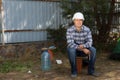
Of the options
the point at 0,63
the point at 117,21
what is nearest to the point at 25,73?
the point at 0,63

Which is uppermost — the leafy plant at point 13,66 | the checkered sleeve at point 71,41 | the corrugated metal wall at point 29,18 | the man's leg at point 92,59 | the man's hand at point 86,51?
the corrugated metal wall at point 29,18

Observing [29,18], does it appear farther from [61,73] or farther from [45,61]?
[61,73]

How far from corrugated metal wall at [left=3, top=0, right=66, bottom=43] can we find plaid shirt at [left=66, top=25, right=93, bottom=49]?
2.65 meters

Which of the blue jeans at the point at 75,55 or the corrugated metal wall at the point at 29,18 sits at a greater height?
the corrugated metal wall at the point at 29,18

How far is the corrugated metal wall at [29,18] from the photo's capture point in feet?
31.2

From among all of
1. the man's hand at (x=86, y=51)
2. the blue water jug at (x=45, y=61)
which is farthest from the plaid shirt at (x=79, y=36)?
the blue water jug at (x=45, y=61)

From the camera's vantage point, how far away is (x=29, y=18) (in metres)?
9.99

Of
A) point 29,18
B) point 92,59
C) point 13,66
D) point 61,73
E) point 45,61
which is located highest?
point 29,18

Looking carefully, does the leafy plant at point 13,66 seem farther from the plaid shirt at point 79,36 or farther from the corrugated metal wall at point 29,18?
the plaid shirt at point 79,36

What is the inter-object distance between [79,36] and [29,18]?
2901 millimetres

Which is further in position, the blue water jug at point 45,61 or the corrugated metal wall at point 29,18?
the corrugated metal wall at point 29,18

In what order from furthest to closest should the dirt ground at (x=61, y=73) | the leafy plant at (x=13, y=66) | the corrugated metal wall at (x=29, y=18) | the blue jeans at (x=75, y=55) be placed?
the corrugated metal wall at (x=29, y=18) → the leafy plant at (x=13, y=66) → the dirt ground at (x=61, y=73) → the blue jeans at (x=75, y=55)

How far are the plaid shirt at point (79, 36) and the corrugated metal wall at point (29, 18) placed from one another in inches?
104

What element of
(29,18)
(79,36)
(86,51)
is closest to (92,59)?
(86,51)
